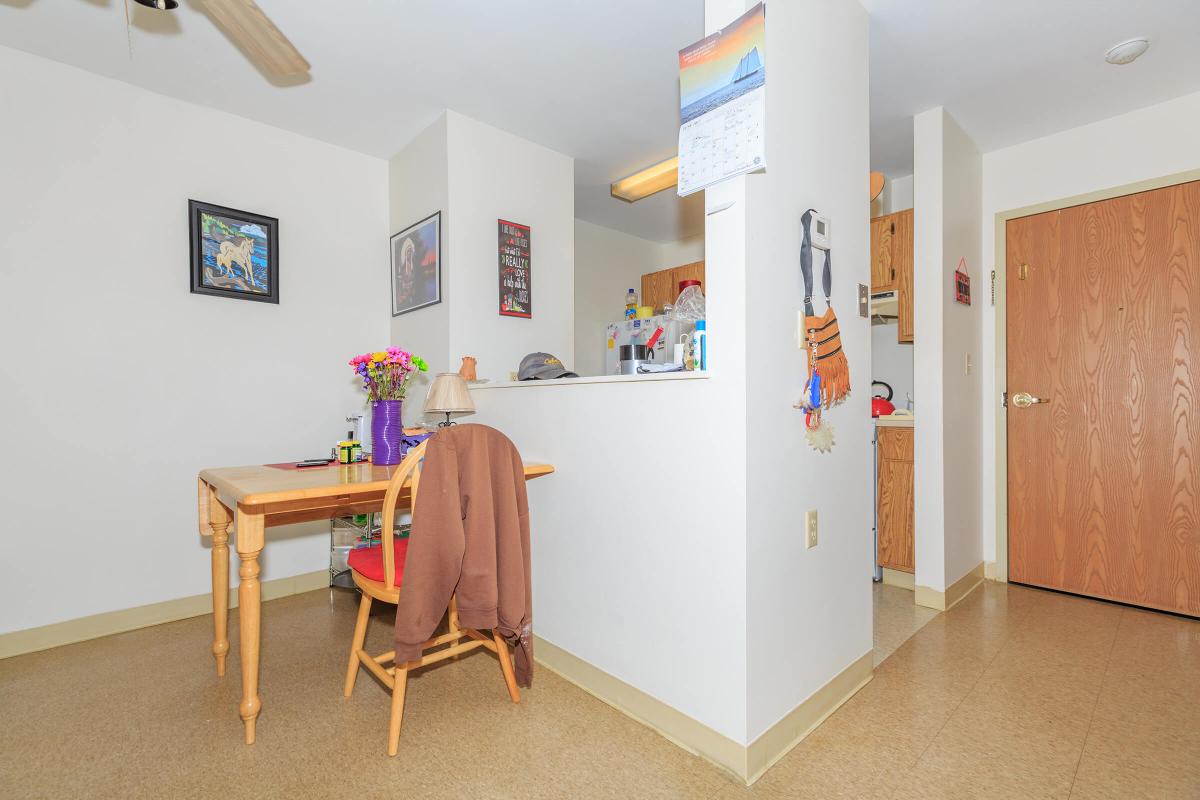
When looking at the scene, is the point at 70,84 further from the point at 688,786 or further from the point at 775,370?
the point at 688,786

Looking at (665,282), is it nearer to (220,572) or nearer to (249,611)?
(220,572)

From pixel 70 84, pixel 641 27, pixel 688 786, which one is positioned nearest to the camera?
pixel 688 786

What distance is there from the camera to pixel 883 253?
329cm

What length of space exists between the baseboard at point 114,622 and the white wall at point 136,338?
43mm

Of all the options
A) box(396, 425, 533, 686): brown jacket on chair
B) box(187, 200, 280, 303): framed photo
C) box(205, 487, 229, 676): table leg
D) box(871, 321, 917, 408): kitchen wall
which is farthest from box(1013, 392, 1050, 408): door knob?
box(187, 200, 280, 303): framed photo

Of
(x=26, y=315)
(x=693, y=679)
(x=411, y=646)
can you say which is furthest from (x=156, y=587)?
(x=693, y=679)

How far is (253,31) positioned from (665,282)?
3683mm

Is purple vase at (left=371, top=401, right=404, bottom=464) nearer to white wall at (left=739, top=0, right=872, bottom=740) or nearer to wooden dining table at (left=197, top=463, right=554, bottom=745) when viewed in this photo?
wooden dining table at (left=197, top=463, right=554, bottom=745)

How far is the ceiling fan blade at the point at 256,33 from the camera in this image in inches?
60.2

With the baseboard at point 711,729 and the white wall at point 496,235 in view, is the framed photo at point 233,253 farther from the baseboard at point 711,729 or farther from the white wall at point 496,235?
the baseboard at point 711,729

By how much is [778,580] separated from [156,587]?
282 cm

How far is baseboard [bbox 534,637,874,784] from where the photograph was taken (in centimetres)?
158

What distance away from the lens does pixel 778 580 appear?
168 centimetres

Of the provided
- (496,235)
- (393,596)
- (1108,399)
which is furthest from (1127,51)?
(393,596)
